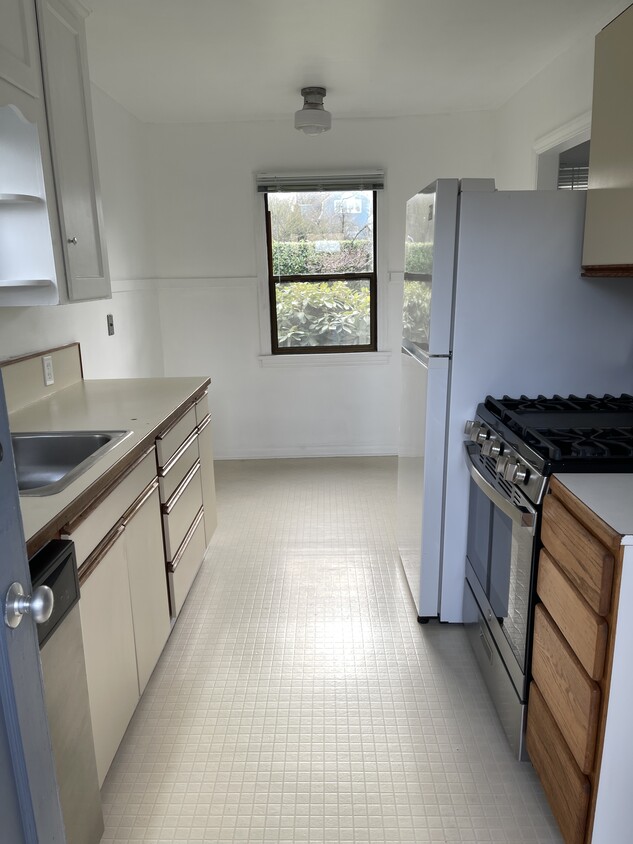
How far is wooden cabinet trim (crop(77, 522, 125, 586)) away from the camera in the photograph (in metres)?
1.49

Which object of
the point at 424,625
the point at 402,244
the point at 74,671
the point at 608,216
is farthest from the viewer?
the point at 402,244

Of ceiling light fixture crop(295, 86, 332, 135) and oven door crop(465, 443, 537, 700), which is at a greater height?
ceiling light fixture crop(295, 86, 332, 135)

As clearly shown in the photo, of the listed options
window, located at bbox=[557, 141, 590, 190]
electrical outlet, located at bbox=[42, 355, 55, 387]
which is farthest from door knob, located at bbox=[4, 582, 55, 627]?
window, located at bbox=[557, 141, 590, 190]

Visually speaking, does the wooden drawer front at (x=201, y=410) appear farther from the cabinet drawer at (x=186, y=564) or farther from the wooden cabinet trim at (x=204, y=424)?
the cabinet drawer at (x=186, y=564)

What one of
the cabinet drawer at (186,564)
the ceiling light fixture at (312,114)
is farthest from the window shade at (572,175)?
the cabinet drawer at (186,564)

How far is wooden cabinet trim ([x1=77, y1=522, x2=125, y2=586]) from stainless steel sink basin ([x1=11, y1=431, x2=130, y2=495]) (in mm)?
363

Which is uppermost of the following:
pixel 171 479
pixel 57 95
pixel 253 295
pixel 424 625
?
pixel 57 95

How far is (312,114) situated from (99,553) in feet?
9.90

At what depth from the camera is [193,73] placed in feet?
10.5

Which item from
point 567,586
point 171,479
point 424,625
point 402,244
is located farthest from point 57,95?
point 402,244

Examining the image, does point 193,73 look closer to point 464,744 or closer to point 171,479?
point 171,479

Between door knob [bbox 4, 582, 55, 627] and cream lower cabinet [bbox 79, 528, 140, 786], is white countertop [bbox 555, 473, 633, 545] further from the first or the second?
cream lower cabinet [bbox 79, 528, 140, 786]

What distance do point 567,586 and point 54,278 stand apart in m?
1.84

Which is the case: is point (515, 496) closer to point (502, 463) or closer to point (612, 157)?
point (502, 463)
